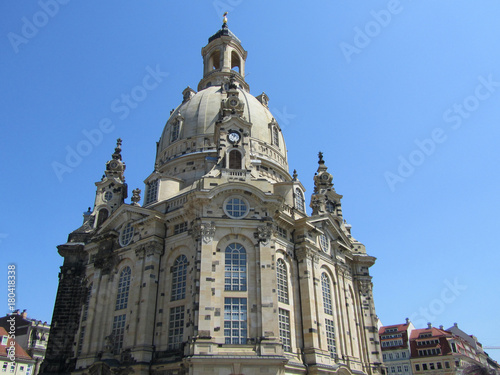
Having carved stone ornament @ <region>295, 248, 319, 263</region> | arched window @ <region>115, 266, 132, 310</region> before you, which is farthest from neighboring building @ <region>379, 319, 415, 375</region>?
arched window @ <region>115, 266, 132, 310</region>

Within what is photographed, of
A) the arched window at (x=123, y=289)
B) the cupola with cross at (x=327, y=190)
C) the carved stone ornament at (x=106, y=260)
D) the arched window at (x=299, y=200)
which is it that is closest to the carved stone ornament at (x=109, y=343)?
the arched window at (x=123, y=289)

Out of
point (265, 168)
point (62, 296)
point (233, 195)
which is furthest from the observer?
point (265, 168)

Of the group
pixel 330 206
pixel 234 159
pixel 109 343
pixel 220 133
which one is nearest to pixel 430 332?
pixel 330 206

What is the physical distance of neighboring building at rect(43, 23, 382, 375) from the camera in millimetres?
32750

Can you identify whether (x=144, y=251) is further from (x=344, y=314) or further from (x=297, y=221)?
(x=344, y=314)

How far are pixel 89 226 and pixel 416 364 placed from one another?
182ft

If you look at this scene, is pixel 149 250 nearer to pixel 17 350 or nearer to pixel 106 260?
pixel 106 260

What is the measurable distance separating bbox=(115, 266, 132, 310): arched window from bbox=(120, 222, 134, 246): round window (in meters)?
2.71

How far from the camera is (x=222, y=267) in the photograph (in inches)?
1358

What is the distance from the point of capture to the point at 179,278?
37.1 m

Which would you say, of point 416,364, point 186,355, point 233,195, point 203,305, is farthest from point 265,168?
point 416,364

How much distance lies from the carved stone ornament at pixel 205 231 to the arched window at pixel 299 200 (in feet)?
45.1

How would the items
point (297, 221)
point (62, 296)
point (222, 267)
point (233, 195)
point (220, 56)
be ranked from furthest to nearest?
point (220, 56) < point (62, 296) < point (297, 221) < point (233, 195) < point (222, 267)

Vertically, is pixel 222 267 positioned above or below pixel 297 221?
below
